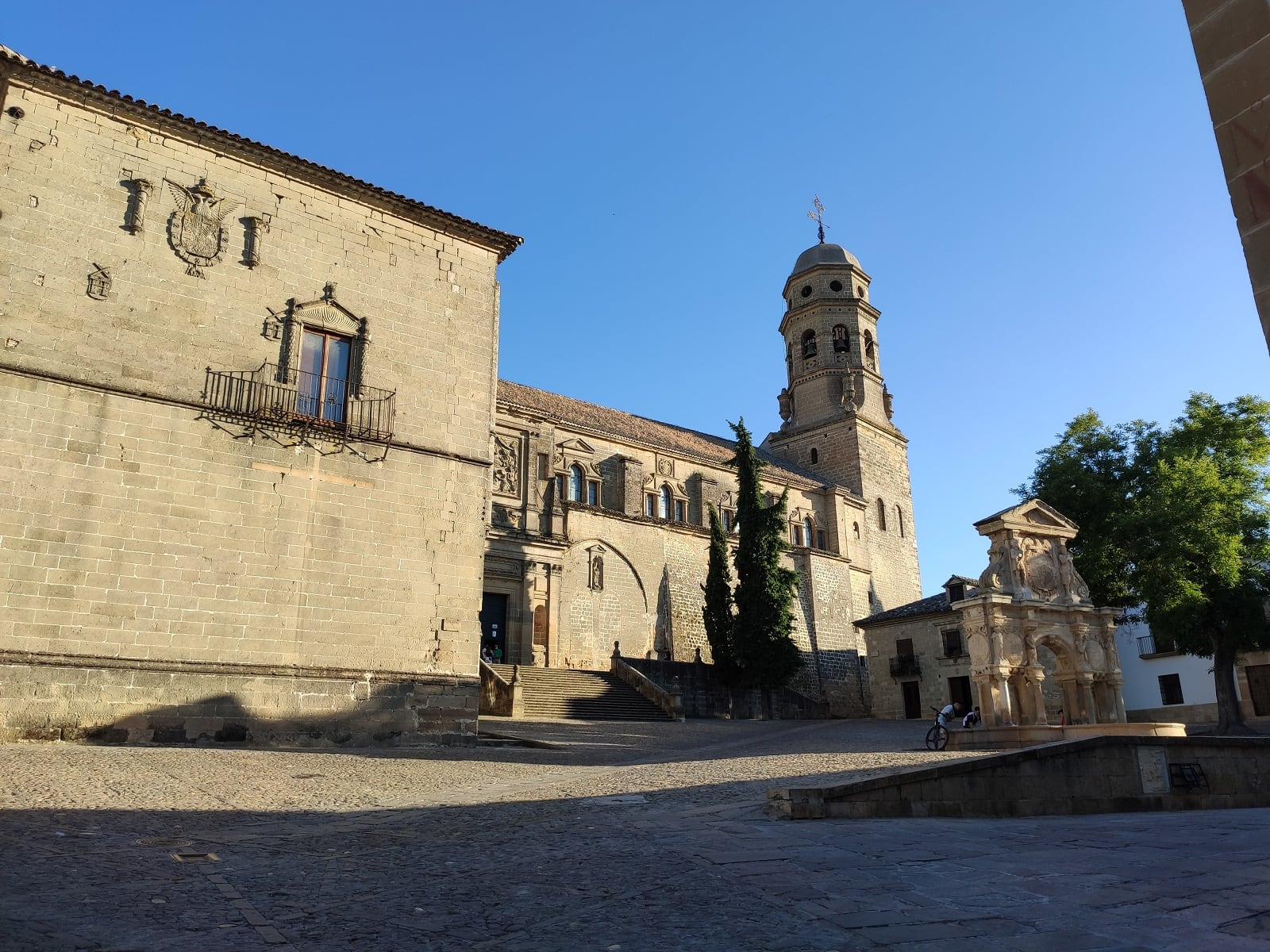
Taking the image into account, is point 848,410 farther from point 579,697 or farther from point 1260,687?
point 579,697

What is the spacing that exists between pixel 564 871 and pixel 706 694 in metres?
A: 27.2

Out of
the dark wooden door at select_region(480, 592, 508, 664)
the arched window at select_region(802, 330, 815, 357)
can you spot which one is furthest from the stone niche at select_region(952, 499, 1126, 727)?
the arched window at select_region(802, 330, 815, 357)

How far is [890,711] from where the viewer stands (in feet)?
125

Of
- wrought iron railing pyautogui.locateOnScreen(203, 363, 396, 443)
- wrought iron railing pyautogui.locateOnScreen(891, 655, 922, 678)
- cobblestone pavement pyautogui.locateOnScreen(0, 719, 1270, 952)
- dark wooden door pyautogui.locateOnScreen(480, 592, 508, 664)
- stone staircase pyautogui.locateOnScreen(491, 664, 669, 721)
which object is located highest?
wrought iron railing pyautogui.locateOnScreen(203, 363, 396, 443)

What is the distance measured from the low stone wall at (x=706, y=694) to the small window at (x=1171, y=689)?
14.2 meters

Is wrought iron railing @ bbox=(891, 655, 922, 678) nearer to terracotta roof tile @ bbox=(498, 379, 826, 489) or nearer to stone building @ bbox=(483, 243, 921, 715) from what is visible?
stone building @ bbox=(483, 243, 921, 715)

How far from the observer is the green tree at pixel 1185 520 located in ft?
76.4

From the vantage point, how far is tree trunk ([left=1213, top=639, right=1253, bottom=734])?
24.5 metres

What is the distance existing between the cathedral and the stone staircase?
8.24m

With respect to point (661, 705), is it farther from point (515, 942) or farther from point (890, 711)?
point (515, 942)

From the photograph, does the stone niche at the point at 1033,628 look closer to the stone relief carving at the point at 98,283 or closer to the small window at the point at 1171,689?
the small window at the point at 1171,689

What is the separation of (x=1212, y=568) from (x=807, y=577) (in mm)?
21816

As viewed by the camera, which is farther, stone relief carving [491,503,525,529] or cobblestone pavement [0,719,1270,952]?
stone relief carving [491,503,525,529]

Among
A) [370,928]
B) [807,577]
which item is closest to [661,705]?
[807,577]
